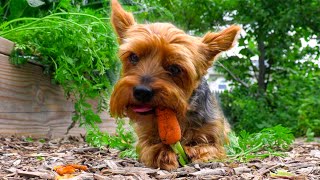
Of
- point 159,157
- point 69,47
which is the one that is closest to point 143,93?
point 159,157

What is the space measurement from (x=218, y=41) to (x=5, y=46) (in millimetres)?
1935

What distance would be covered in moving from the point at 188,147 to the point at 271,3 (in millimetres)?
6100

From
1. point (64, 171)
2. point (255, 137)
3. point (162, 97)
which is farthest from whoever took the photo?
point (255, 137)

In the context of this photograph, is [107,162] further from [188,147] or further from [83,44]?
[83,44]

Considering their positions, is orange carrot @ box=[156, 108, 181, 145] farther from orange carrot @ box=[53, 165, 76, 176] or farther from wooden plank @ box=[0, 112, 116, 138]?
wooden plank @ box=[0, 112, 116, 138]

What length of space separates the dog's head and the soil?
1.38 feet

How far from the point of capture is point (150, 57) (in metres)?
3.65

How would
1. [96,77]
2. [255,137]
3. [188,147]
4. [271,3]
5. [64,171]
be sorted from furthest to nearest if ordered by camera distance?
[271,3] < [96,77] < [255,137] < [188,147] < [64,171]

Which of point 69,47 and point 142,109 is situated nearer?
point 142,109

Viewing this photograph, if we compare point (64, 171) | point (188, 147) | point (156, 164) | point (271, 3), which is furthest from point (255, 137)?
point (271, 3)

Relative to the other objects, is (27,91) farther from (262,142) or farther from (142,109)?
(262,142)

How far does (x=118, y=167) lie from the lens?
11.5 ft

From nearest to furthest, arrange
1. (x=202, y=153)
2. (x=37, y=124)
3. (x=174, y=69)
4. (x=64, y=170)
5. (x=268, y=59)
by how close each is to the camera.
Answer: (x=64, y=170), (x=174, y=69), (x=202, y=153), (x=37, y=124), (x=268, y=59)

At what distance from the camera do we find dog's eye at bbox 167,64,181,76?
368cm
